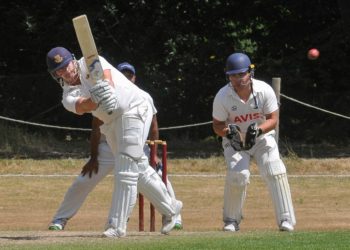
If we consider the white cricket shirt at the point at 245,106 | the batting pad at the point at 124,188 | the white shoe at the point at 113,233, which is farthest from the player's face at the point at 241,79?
the white shoe at the point at 113,233

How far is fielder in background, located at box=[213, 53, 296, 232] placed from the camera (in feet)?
34.9

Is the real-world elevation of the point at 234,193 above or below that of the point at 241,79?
below

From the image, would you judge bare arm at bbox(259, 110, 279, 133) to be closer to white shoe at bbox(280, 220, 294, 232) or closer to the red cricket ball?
white shoe at bbox(280, 220, 294, 232)

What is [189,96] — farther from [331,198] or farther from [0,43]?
[331,198]

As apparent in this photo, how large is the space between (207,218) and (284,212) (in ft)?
9.90


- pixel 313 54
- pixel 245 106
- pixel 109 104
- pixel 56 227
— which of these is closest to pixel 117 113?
pixel 109 104

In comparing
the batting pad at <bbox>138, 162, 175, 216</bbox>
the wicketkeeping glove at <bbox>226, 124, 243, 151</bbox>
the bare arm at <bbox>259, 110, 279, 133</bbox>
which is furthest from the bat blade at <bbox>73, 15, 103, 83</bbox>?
the bare arm at <bbox>259, 110, 279, 133</bbox>

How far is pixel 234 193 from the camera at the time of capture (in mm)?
10906

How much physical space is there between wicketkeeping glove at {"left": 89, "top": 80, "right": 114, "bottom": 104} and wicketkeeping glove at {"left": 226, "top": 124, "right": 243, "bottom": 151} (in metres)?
1.85

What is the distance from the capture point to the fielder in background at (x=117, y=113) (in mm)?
9164

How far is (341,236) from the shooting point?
9.59m

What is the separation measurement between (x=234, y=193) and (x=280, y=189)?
512mm

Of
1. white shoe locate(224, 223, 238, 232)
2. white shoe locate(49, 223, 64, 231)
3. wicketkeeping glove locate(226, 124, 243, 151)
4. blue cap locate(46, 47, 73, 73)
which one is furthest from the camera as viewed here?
white shoe locate(49, 223, 64, 231)

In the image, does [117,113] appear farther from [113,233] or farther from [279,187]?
[279,187]
